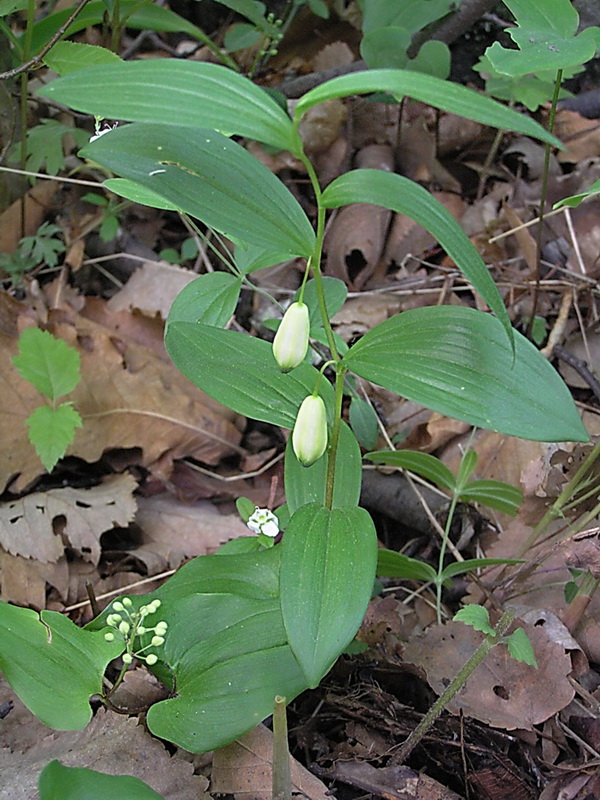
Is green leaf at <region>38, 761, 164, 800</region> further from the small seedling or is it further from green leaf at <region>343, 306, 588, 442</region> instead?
the small seedling

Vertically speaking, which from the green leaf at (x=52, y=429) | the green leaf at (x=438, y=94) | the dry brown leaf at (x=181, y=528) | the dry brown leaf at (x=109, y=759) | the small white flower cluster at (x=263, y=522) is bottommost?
the dry brown leaf at (x=181, y=528)

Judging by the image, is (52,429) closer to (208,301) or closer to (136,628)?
(208,301)

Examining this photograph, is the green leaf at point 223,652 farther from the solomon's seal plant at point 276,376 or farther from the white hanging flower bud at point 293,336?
the white hanging flower bud at point 293,336

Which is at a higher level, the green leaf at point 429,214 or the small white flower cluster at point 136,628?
the green leaf at point 429,214

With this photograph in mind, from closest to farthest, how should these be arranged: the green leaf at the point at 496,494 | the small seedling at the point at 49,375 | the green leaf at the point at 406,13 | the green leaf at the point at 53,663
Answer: the green leaf at the point at 53,663 → the green leaf at the point at 496,494 → the small seedling at the point at 49,375 → the green leaf at the point at 406,13

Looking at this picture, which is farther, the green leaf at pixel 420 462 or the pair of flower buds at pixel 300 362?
the green leaf at pixel 420 462

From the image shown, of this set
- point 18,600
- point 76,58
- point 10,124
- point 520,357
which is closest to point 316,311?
point 520,357

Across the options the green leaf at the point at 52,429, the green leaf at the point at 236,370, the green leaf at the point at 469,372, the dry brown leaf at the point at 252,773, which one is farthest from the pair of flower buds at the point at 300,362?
the green leaf at the point at 52,429
